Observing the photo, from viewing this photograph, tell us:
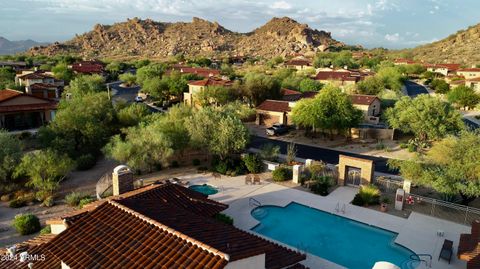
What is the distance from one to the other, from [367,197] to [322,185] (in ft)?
9.88

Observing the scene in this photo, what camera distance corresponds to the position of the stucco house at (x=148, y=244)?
9102 mm

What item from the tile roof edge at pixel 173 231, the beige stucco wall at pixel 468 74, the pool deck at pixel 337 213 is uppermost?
the beige stucco wall at pixel 468 74

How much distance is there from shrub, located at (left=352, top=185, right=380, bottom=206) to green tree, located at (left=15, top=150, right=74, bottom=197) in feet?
63.3

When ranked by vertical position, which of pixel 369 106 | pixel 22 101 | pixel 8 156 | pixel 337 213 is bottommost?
pixel 337 213

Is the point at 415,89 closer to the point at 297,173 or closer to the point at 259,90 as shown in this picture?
the point at 259,90

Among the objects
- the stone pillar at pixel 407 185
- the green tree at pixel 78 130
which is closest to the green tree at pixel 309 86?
the green tree at pixel 78 130

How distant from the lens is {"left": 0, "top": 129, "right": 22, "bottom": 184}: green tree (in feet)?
80.3

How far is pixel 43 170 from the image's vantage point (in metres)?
24.0

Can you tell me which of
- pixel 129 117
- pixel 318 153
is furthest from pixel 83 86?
pixel 318 153

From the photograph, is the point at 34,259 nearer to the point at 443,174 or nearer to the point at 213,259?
the point at 213,259

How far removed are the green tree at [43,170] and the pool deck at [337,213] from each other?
887 cm

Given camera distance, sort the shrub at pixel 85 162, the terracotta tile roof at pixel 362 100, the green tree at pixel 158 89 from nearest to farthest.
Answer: the shrub at pixel 85 162
the terracotta tile roof at pixel 362 100
the green tree at pixel 158 89

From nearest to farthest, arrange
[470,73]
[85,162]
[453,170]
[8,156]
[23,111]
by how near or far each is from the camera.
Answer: [453,170] → [8,156] → [85,162] → [23,111] → [470,73]

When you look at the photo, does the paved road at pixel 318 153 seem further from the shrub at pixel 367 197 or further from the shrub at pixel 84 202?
the shrub at pixel 84 202
